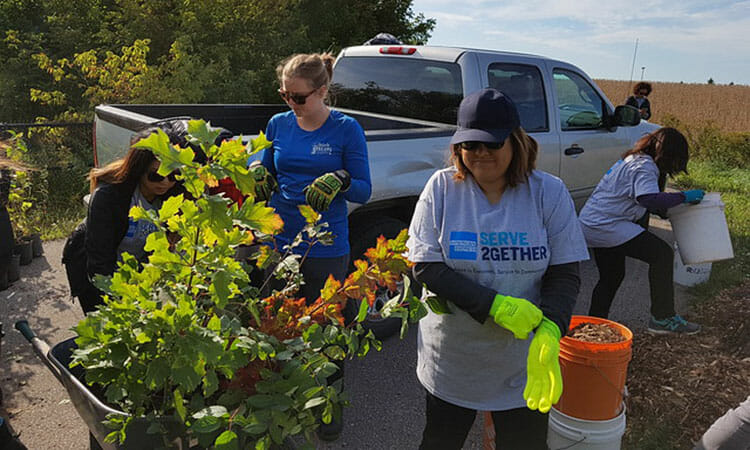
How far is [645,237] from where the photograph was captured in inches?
159

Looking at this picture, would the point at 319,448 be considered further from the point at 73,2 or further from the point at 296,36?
the point at 73,2

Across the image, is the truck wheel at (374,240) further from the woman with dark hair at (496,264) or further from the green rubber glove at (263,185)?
the woman with dark hair at (496,264)

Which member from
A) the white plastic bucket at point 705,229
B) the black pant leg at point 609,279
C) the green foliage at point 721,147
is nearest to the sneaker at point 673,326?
the white plastic bucket at point 705,229

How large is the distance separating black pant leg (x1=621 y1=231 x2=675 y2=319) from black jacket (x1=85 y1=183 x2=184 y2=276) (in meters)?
3.29

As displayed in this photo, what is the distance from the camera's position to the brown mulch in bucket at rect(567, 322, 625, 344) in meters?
2.71

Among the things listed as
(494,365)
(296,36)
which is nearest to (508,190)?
(494,365)

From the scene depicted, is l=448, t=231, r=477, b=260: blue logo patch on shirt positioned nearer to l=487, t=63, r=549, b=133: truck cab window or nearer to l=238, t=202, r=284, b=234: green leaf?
l=238, t=202, r=284, b=234: green leaf

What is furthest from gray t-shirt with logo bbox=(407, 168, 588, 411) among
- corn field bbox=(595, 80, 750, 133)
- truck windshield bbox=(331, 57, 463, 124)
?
corn field bbox=(595, 80, 750, 133)

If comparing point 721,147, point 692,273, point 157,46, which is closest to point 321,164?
point 692,273

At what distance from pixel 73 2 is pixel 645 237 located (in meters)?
12.4

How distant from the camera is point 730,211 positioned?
8.80m

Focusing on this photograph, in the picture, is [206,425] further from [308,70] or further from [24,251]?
[24,251]

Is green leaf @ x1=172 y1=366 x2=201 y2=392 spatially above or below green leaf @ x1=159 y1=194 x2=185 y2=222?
below

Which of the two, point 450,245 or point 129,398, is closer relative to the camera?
point 129,398
